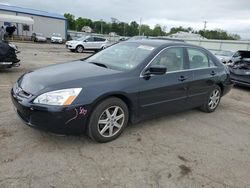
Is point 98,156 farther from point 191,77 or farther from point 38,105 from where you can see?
point 191,77

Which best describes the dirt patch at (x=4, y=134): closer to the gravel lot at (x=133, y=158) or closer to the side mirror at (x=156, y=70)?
the gravel lot at (x=133, y=158)

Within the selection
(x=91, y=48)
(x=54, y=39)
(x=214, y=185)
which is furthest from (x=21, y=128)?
(x=54, y=39)

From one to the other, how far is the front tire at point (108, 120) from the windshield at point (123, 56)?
667 millimetres

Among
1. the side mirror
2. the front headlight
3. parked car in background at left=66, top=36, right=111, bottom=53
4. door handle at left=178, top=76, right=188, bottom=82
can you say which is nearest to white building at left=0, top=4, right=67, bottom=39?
parked car in background at left=66, top=36, right=111, bottom=53

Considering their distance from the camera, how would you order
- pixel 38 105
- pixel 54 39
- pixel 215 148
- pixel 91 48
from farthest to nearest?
1. pixel 54 39
2. pixel 91 48
3. pixel 215 148
4. pixel 38 105

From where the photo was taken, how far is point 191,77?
4.46m

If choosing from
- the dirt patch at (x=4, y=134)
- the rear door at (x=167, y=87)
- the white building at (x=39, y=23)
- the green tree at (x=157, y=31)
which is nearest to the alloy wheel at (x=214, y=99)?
the rear door at (x=167, y=87)

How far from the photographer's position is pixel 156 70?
3.63 metres

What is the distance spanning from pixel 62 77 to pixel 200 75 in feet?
9.20

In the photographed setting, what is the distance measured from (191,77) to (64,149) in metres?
2.72

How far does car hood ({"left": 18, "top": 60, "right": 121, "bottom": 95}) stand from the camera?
3.09 m

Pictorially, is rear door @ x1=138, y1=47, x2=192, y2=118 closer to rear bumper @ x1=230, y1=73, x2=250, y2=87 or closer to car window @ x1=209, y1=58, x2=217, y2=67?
car window @ x1=209, y1=58, x2=217, y2=67

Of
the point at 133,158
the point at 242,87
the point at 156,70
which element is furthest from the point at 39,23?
the point at 133,158

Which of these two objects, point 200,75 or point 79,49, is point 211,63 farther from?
point 79,49
